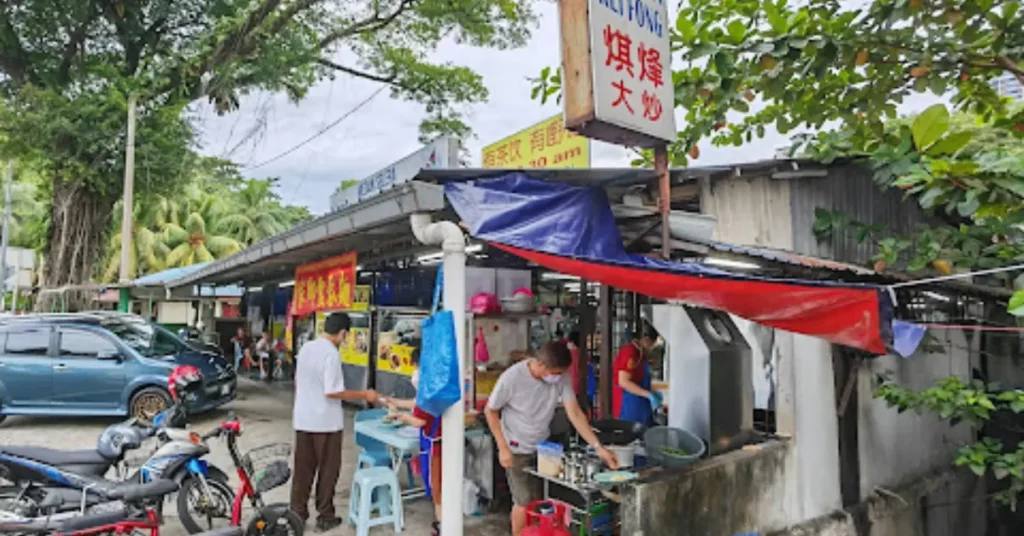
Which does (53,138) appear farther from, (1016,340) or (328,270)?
(1016,340)

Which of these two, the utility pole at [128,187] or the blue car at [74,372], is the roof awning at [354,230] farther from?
the utility pole at [128,187]

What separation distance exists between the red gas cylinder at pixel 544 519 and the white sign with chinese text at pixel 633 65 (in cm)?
280

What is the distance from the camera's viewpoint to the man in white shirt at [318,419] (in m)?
5.23

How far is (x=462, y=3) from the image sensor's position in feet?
53.4

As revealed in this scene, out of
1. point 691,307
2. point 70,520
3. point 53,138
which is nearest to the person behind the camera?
point 70,520

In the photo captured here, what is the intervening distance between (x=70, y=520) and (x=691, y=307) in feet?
16.3

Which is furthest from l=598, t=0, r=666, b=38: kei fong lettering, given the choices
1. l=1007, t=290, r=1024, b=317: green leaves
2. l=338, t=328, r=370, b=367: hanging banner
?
l=338, t=328, r=370, b=367: hanging banner

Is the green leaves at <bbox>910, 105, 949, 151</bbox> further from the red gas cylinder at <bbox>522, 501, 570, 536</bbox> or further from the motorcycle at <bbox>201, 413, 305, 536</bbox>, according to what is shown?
the motorcycle at <bbox>201, 413, 305, 536</bbox>

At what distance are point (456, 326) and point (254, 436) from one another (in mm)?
6570

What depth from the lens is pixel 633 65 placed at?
4.30 metres

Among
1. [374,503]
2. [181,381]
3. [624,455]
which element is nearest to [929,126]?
[624,455]

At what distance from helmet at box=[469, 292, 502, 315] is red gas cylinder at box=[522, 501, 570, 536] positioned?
3.06m

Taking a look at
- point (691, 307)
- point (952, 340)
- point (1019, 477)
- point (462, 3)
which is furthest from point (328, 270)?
point (462, 3)

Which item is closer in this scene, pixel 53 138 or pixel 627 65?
pixel 627 65
